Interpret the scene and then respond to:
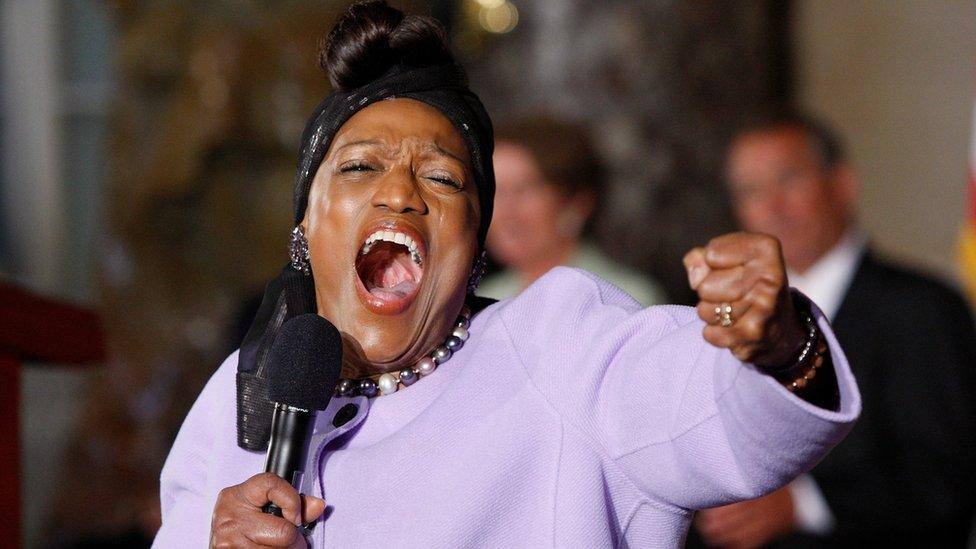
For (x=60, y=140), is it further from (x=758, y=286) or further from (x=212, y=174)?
(x=758, y=286)

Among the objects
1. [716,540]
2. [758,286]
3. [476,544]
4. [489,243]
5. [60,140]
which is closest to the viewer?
[758,286]

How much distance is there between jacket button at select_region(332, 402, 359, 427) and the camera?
1926 mm

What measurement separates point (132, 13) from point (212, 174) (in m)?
0.82

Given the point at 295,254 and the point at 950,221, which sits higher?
Result: the point at 295,254

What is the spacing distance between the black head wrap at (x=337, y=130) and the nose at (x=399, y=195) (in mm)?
119

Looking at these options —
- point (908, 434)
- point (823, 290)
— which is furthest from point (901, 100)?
point (908, 434)

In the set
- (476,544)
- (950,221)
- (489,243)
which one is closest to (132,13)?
(489,243)

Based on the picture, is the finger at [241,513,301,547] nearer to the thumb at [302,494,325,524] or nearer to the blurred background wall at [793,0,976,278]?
the thumb at [302,494,325,524]

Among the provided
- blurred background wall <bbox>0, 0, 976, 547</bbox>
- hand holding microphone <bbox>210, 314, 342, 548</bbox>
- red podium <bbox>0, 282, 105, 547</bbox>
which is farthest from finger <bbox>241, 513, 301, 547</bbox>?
blurred background wall <bbox>0, 0, 976, 547</bbox>

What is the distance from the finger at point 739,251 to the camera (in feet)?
4.83

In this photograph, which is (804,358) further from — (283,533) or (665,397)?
(283,533)

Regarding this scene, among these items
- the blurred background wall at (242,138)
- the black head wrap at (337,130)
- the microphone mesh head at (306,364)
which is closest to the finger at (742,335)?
the microphone mesh head at (306,364)

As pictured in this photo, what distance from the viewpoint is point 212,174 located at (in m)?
6.37

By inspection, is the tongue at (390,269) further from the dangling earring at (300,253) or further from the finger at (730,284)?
the finger at (730,284)
